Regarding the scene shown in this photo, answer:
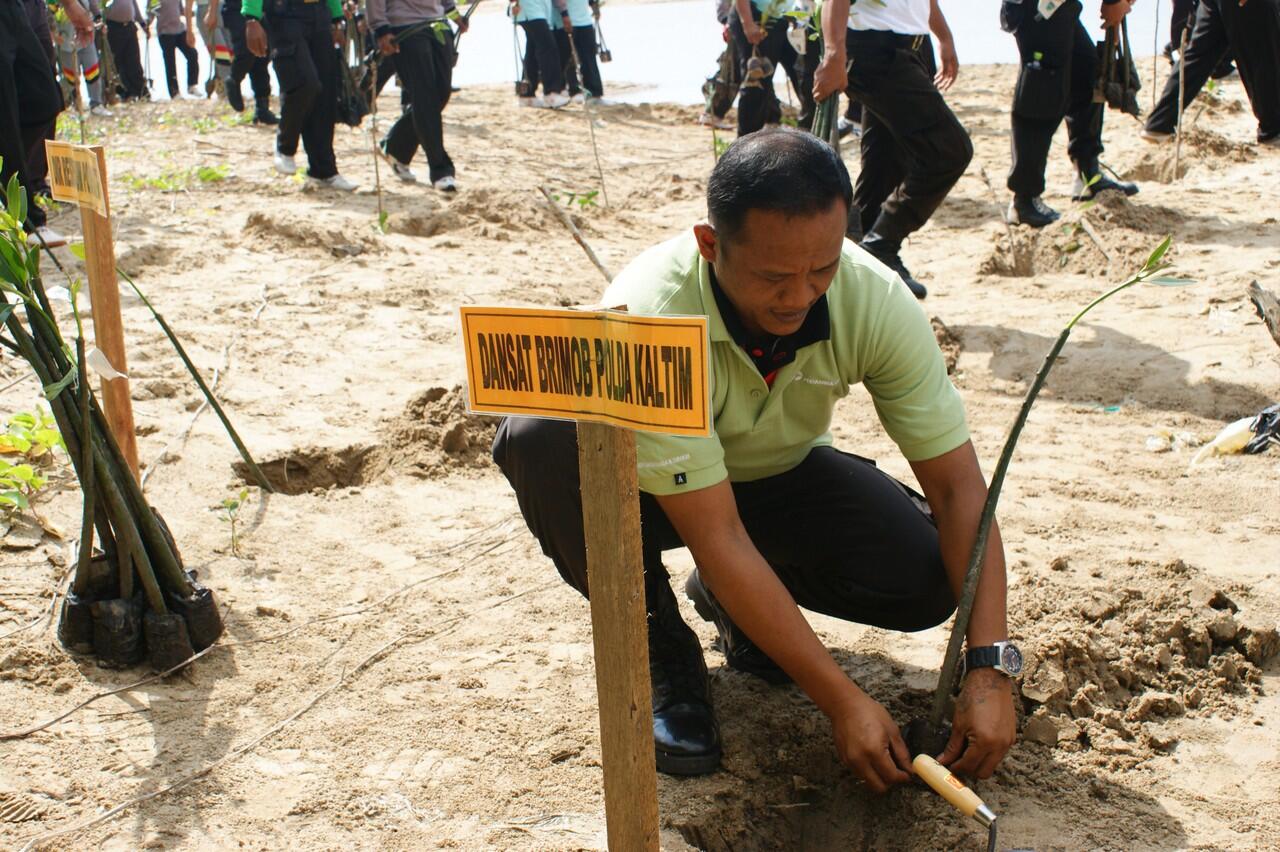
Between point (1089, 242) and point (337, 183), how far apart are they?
13.3ft

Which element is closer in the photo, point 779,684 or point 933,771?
point 933,771

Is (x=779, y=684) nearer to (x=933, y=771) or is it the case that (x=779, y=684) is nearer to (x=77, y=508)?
(x=933, y=771)

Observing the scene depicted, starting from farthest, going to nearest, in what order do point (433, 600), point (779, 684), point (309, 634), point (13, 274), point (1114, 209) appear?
1. point (1114, 209)
2. point (433, 600)
3. point (309, 634)
4. point (779, 684)
5. point (13, 274)

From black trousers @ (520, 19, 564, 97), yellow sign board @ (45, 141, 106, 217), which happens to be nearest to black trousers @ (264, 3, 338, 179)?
black trousers @ (520, 19, 564, 97)

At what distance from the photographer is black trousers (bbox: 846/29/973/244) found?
169 inches

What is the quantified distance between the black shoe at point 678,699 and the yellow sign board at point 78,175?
147cm

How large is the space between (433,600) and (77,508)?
3.12 feet

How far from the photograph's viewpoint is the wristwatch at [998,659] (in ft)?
6.22

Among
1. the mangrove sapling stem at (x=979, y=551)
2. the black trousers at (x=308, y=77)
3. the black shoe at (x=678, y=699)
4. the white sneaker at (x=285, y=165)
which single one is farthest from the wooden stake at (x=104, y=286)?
the white sneaker at (x=285, y=165)

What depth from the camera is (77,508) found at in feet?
9.74

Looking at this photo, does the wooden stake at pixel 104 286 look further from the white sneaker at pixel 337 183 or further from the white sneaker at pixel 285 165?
the white sneaker at pixel 285 165

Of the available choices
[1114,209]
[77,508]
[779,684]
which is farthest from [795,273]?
[1114,209]

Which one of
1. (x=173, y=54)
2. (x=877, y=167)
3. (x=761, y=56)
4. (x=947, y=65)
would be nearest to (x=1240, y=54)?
(x=947, y=65)

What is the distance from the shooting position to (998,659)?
1896 millimetres
